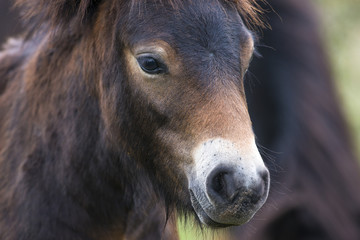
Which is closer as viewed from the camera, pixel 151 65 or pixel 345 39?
pixel 151 65

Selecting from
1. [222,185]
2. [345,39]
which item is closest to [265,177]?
[222,185]

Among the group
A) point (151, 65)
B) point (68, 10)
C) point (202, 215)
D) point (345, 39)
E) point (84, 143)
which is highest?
point (68, 10)

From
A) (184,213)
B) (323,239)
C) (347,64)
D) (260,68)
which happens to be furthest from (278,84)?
(347,64)

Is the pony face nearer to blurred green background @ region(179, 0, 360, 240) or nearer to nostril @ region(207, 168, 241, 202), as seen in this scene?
nostril @ region(207, 168, 241, 202)

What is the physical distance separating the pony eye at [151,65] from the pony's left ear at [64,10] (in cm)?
49

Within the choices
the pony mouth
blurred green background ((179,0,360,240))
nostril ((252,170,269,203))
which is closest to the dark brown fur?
the pony mouth

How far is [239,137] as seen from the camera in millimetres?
2475

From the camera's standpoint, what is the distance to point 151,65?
2.73m

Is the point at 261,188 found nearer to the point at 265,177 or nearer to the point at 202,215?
the point at 265,177

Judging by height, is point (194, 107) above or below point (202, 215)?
above

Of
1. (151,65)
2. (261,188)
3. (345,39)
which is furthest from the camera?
(345,39)

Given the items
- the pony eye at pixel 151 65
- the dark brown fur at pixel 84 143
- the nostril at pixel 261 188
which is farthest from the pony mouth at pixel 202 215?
the pony eye at pixel 151 65

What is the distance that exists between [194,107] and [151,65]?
28 centimetres

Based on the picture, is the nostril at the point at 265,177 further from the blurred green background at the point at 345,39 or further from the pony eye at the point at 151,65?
the blurred green background at the point at 345,39
